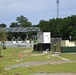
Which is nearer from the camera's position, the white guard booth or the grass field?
the grass field

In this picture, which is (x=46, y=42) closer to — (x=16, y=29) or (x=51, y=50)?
(x=51, y=50)

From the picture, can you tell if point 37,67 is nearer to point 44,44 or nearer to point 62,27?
point 44,44

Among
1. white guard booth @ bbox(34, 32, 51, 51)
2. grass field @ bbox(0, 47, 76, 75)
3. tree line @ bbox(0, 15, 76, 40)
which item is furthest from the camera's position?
tree line @ bbox(0, 15, 76, 40)

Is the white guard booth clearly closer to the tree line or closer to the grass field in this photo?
the grass field

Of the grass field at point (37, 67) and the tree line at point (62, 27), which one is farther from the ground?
the tree line at point (62, 27)

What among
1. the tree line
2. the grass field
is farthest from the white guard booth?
the tree line

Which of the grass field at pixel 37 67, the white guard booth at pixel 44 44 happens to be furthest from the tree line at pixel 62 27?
the grass field at pixel 37 67

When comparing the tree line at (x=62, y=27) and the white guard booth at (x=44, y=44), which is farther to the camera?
the tree line at (x=62, y=27)

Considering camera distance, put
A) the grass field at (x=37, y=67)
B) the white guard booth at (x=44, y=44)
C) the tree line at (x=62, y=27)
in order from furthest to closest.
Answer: the tree line at (x=62, y=27), the white guard booth at (x=44, y=44), the grass field at (x=37, y=67)

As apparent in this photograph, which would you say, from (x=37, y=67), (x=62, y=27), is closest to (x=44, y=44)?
(x=37, y=67)

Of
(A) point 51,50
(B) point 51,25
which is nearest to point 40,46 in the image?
(A) point 51,50

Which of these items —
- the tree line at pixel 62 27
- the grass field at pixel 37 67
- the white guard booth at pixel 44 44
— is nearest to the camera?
the grass field at pixel 37 67

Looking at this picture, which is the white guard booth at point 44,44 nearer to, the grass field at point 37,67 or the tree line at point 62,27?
the grass field at point 37,67

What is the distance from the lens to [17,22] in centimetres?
19362
